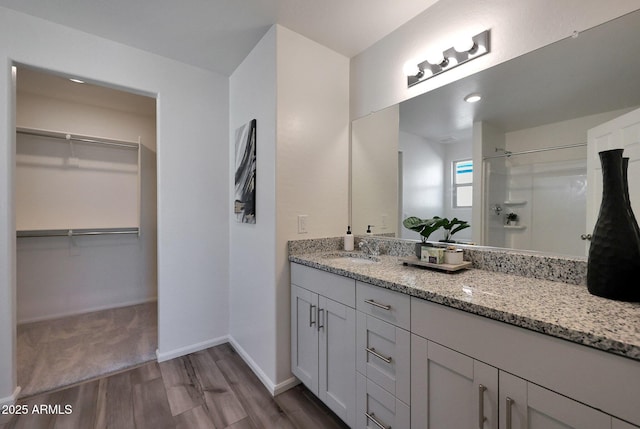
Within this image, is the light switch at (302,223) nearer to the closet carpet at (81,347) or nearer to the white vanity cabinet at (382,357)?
the white vanity cabinet at (382,357)

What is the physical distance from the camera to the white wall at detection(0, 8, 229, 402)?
1630mm

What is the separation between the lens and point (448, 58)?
153cm

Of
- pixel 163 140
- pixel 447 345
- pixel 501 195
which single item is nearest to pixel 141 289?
pixel 163 140

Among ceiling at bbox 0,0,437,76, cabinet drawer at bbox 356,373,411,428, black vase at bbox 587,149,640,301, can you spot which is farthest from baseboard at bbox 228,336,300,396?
ceiling at bbox 0,0,437,76

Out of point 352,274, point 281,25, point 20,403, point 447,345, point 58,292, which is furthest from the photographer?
point 58,292

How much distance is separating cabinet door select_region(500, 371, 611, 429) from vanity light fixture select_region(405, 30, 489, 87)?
1491 mm

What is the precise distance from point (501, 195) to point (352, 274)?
0.85 m

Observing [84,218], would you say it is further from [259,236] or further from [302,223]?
[302,223]

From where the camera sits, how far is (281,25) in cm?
177

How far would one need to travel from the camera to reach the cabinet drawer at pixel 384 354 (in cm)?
110

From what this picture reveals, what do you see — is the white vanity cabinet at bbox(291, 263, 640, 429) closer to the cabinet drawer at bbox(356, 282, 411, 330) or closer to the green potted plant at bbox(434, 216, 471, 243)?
the cabinet drawer at bbox(356, 282, 411, 330)

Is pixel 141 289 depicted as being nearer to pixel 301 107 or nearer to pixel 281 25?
pixel 301 107

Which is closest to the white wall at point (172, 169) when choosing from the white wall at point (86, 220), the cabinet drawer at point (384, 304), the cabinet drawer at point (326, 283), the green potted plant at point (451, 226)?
the cabinet drawer at point (326, 283)

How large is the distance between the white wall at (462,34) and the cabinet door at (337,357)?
1.43 m
